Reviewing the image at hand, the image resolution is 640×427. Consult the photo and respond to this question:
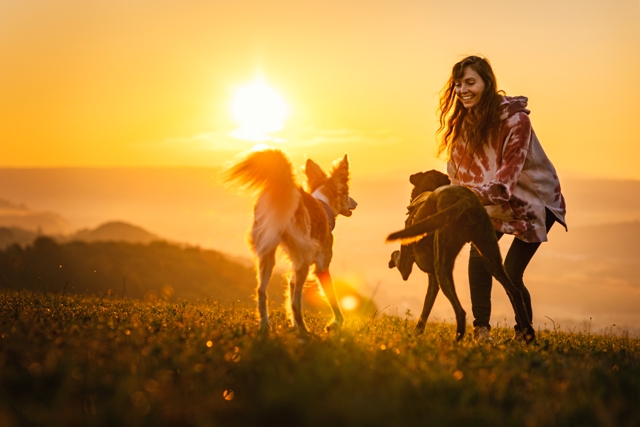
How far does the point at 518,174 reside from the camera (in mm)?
7680

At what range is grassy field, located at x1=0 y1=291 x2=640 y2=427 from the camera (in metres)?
3.62

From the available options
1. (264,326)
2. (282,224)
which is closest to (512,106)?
A: (282,224)

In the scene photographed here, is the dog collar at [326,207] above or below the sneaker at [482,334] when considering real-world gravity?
above

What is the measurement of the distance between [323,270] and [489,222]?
7.43 feet

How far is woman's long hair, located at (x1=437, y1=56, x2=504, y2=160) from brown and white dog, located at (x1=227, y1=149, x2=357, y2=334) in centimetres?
216

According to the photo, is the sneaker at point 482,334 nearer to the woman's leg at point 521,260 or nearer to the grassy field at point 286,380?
the woman's leg at point 521,260

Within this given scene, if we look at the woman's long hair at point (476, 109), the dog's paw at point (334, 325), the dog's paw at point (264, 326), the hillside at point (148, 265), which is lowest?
the hillside at point (148, 265)

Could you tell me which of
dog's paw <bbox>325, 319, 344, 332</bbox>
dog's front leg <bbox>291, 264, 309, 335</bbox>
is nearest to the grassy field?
dog's front leg <bbox>291, 264, 309, 335</bbox>

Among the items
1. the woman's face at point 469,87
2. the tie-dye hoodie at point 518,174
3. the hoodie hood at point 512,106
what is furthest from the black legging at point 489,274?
the woman's face at point 469,87

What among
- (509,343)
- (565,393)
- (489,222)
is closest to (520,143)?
(489,222)

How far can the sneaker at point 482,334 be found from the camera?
8.06m

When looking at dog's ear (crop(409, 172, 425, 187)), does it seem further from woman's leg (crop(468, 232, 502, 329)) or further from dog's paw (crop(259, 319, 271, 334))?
dog's paw (crop(259, 319, 271, 334))

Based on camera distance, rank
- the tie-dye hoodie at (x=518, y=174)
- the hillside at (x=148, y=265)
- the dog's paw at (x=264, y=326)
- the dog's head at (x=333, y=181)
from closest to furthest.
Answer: the dog's paw at (x=264, y=326) → the tie-dye hoodie at (x=518, y=174) → the dog's head at (x=333, y=181) → the hillside at (x=148, y=265)

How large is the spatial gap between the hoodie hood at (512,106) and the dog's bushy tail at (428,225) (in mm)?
1626
